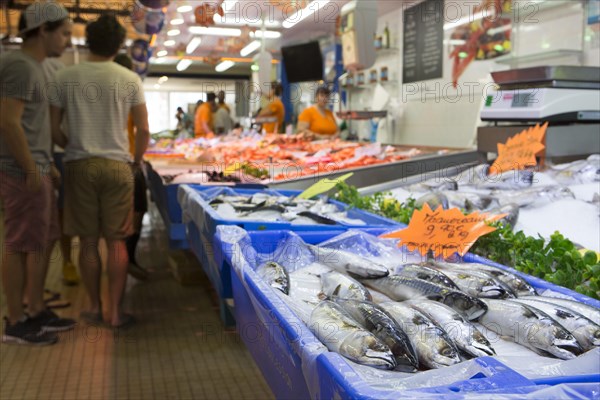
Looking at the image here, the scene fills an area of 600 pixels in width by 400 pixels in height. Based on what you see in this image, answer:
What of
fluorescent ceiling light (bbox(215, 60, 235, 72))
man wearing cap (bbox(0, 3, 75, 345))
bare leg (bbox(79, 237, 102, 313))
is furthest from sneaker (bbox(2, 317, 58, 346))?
fluorescent ceiling light (bbox(215, 60, 235, 72))

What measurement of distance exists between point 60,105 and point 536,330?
3.21m

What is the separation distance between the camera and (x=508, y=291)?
137 centimetres

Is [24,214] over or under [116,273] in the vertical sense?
over

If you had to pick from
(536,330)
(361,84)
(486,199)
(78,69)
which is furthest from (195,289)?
(361,84)

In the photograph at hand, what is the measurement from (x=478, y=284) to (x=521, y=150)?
1.82 m

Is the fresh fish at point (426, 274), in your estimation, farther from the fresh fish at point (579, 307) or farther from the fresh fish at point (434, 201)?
the fresh fish at point (434, 201)

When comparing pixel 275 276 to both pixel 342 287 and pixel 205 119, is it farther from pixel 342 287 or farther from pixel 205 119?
pixel 205 119

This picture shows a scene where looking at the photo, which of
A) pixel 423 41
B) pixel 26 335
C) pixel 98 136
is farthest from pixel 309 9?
pixel 26 335

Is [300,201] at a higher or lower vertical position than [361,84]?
lower

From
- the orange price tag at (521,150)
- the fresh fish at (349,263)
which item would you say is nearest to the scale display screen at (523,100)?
the orange price tag at (521,150)

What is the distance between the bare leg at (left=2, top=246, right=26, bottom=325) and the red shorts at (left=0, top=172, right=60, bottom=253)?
2.2 inches

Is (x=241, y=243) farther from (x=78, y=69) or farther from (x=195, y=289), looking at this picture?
(x=195, y=289)

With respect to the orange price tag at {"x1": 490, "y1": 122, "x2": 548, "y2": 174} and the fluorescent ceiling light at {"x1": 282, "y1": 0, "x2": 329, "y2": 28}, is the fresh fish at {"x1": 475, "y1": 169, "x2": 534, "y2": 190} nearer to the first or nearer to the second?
the orange price tag at {"x1": 490, "y1": 122, "x2": 548, "y2": 174}

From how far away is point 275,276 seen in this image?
4.88 ft
